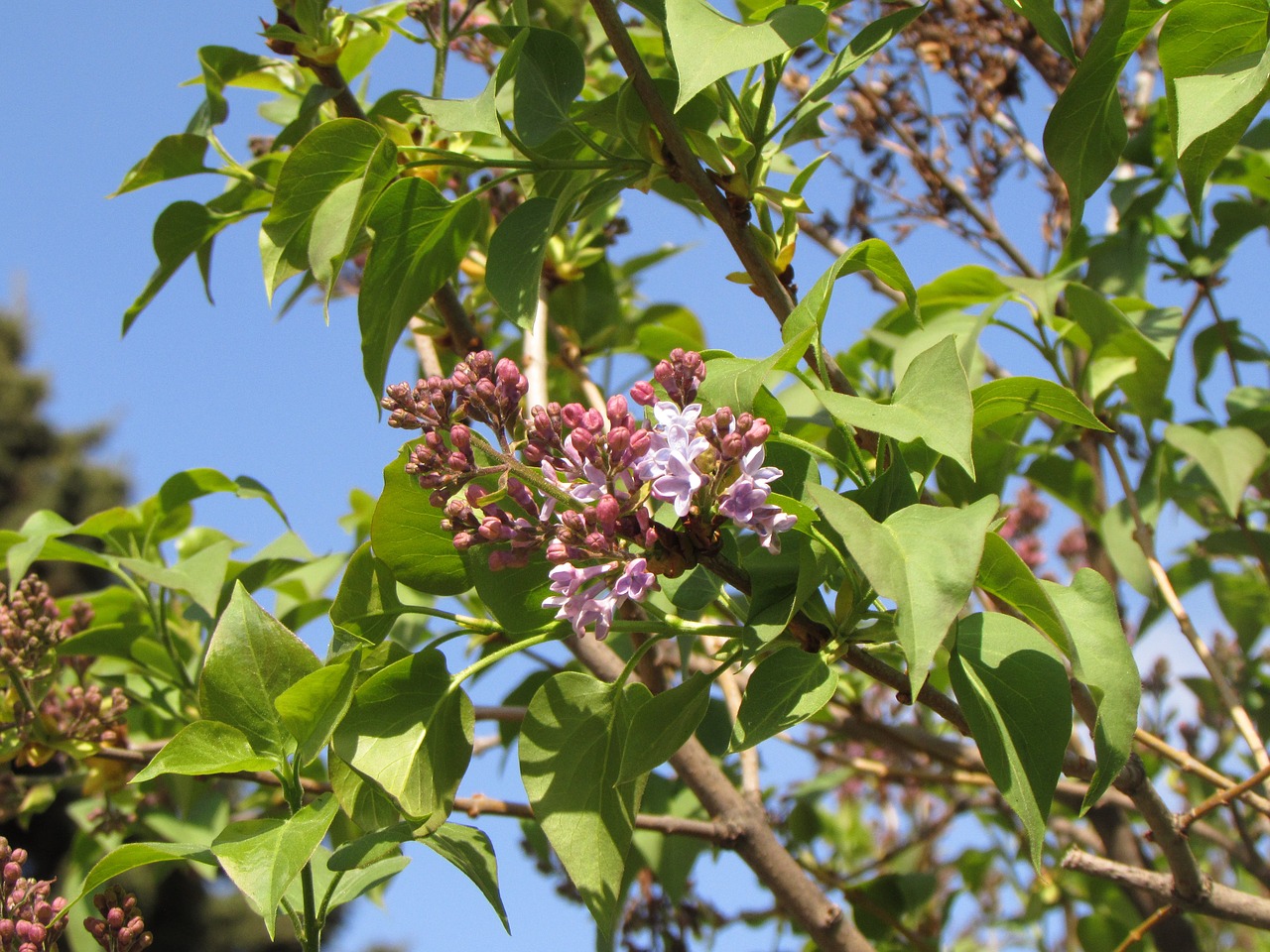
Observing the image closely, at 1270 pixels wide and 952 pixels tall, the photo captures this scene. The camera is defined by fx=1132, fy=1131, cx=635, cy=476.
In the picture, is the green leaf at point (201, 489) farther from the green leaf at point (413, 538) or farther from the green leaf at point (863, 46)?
the green leaf at point (863, 46)

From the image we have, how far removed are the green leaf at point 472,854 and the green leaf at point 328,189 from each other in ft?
1.53

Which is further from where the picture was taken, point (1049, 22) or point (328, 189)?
point (328, 189)

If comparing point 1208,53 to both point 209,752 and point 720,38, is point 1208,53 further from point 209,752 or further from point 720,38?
point 209,752

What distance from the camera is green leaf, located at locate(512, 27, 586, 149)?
3.33ft

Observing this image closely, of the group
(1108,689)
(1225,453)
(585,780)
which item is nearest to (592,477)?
(585,780)

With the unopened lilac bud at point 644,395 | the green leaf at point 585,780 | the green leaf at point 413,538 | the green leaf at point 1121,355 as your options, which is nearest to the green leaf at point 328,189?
the green leaf at point 413,538

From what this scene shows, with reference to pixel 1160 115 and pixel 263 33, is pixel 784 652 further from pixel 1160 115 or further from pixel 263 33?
pixel 1160 115

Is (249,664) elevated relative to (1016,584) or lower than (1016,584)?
lower

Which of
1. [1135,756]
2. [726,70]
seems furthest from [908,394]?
[1135,756]

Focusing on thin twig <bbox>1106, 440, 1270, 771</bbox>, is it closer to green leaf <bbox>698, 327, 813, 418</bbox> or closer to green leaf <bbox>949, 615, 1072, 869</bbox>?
green leaf <bbox>949, 615, 1072, 869</bbox>

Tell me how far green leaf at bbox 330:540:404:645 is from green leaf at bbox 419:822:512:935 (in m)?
0.17

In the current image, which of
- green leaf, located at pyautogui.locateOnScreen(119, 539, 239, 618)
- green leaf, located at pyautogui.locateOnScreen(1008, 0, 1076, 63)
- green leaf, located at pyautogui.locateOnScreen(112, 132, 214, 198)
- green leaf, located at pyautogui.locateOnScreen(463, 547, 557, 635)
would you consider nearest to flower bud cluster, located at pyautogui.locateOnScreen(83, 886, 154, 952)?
green leaf, located at pyautogui.locateOnScreen(463, 547, 557, 635)

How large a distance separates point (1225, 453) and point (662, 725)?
3.39 feet

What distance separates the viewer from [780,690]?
769mm
